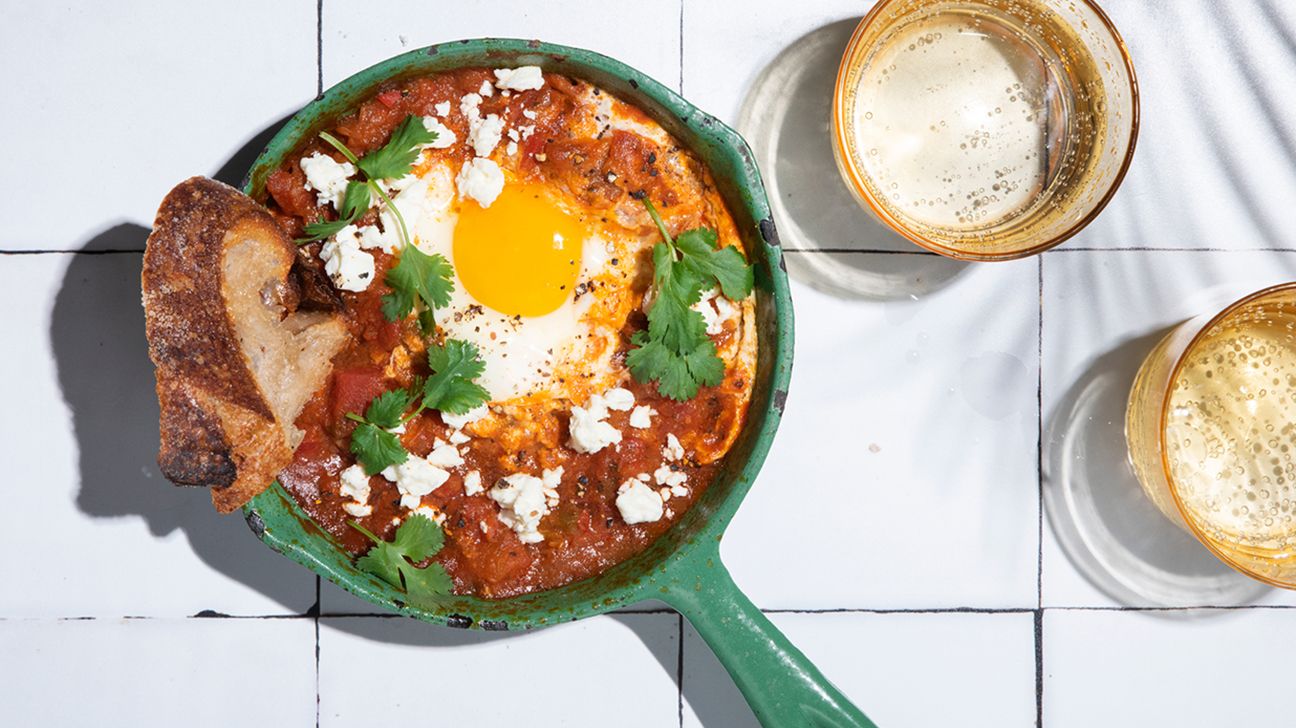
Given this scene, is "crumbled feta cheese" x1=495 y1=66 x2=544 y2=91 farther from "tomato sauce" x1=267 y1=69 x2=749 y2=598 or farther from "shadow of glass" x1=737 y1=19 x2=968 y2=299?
"shadow of glass" x1=737 y1=19 x2=968 y2=299

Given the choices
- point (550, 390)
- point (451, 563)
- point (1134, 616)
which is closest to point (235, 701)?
point (451, 563)

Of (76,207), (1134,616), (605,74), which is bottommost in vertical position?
(1134,616)

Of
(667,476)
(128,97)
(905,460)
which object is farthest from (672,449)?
(128,97)

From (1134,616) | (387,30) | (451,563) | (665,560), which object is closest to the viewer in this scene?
(665,560)

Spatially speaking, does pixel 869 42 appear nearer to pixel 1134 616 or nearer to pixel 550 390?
pixel 550 390

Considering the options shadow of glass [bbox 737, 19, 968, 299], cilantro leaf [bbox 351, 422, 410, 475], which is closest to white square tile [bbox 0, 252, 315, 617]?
cilantro leaf [bbox 351, 422, 410, 475]

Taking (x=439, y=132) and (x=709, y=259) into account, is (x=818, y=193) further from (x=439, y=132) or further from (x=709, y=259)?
(x=439, y=132)

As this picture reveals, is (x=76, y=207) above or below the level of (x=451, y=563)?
above

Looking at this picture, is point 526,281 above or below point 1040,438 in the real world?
above
